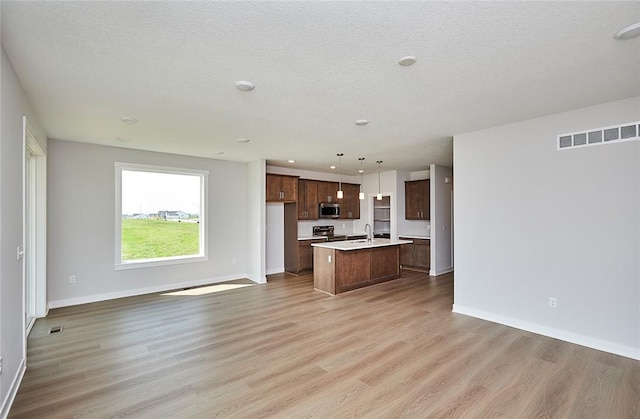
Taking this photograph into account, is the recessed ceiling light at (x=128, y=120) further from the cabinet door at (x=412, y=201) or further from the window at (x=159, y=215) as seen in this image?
the cabinet door at (x=412, y=201)

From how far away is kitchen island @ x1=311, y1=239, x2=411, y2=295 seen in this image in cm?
562

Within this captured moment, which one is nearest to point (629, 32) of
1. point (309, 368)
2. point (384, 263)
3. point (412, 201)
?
point (309, 368)

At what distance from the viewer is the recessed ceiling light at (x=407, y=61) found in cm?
229

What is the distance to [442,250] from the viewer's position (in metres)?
7.38

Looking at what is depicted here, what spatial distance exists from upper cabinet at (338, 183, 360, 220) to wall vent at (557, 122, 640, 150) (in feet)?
18.6

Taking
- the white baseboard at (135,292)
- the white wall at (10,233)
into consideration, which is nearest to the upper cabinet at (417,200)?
the white baseboard at (135,292)

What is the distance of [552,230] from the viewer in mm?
3650

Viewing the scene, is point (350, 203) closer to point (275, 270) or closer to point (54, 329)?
point (275, 270)

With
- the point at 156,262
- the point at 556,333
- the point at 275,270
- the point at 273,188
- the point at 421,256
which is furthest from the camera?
the point at 421,256

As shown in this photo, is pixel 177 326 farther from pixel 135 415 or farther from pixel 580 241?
pixel 580 241

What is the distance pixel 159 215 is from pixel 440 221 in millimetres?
6108

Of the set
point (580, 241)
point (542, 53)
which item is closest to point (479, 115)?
point (542, 53)

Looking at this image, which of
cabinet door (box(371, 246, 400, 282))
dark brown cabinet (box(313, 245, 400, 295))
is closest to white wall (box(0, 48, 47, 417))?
dark brown cabinet (box(313, 245, 400, 295))

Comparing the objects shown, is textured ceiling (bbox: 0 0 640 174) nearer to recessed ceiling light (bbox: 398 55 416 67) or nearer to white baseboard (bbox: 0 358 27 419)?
recessed ceiling light (bbox: 398 55 416 67)
